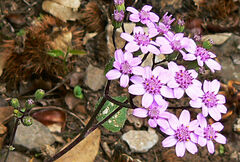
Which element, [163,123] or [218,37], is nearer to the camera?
[163,123]

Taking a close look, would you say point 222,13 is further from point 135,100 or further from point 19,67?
point 19,67

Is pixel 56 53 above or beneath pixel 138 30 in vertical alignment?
beneath

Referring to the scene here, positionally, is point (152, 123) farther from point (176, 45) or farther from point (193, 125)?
point (176, 45)

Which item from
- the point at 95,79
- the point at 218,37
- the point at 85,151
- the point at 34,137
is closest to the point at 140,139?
the point at 85,151

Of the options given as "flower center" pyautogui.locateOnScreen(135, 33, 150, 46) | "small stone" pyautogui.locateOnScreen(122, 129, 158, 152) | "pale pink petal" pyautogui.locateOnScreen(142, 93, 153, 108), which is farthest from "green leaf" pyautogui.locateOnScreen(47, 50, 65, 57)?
"pale pink petal" pyautogui.locateOnScreen(142, 93, 153, 108)

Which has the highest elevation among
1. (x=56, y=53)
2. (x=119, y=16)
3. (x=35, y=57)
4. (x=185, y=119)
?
(x=119, y=16)

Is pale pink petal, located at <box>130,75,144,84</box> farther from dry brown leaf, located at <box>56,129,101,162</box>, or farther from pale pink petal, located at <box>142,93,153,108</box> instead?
dry brown leaf, located at <box>56,129,101,162</box>

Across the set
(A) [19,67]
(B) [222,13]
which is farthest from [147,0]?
(A) [19,67]
